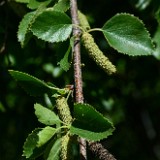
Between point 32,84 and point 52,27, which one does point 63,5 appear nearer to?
point 52,27

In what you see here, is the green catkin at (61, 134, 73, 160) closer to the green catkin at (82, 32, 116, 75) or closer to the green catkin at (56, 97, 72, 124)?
the green catkin at (56, 97, 72, 124)

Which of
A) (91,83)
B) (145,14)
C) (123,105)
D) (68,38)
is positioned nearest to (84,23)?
(68,38)

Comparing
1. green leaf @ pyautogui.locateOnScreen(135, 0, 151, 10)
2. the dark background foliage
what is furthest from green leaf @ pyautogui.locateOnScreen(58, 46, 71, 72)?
green leaf @ pyautogui.locateOnScreen(135, 0, 151, 10)

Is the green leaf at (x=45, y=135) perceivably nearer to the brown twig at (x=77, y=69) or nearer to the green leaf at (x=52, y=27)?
the brown twig at (x=77, y=69)

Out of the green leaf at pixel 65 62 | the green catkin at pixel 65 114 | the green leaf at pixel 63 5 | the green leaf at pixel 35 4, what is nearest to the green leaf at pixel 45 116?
the green catkin at pixel 65 114

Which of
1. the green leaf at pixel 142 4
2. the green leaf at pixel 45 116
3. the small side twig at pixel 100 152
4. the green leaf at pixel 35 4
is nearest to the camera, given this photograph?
the small side twig at pixel 100 152

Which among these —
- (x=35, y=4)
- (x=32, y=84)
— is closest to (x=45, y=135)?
(x=32, y=84)

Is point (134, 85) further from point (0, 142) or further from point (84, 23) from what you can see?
point (84, 23)
